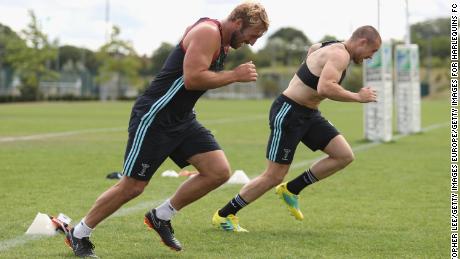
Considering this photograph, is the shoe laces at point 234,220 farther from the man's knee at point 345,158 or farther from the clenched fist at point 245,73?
the clenched fist at point 245,73

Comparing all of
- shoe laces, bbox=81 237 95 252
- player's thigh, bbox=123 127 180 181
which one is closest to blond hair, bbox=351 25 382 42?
player's thigh, bbox=123 127 180 181

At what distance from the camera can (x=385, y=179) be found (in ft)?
40.0

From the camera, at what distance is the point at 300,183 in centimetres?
813

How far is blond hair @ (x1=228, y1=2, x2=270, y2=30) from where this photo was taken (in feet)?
19.7

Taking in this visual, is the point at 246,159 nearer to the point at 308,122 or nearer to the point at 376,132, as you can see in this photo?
the point at 376,132

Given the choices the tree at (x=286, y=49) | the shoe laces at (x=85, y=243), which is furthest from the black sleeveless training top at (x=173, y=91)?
the tree at (x=286, y=49)

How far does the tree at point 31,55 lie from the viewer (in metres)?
71.7

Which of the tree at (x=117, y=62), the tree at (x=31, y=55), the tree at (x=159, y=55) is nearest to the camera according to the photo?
the tree at (x=31, y=55)

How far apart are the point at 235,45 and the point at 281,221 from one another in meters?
2.60

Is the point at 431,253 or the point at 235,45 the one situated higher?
the point at 235,45

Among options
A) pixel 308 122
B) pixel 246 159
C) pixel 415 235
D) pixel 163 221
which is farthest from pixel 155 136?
pixel 246 159

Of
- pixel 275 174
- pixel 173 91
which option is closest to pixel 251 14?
pixel 173 91

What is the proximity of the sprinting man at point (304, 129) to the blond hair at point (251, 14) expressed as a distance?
1.41 m

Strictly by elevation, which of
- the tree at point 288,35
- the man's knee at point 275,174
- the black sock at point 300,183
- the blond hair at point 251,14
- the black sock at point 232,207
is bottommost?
the black sock at point 232,207
